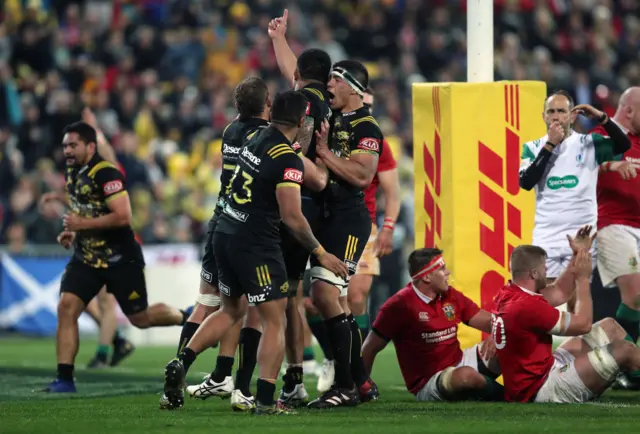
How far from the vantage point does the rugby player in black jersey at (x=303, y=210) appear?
8.62 metres

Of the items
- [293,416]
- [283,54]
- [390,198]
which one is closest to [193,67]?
[390,198]

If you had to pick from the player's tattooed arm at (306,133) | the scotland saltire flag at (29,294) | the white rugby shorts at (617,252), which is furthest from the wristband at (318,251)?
the scotland saltire flag at (29,294)

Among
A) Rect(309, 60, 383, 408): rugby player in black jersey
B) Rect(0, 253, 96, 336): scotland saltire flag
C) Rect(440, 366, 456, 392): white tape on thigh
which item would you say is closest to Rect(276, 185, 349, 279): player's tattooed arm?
Rect(309, 60, 383, 408): rugby player in black jersey

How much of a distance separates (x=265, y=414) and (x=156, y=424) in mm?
764

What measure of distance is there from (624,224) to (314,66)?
3.25 m

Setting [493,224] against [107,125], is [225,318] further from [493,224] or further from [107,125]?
[107,125]

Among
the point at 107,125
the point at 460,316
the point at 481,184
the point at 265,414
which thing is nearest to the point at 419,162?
the point at 481,184

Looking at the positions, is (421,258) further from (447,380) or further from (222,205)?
(222,205)

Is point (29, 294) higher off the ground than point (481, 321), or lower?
lower

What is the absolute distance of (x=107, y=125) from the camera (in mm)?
21188

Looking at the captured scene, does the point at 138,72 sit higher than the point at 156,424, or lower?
higher

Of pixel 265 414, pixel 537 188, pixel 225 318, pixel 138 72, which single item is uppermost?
pixel 138 72

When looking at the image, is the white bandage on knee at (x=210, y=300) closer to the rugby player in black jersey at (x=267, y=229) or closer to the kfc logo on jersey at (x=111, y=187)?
the rugby player in black jersey at (x=267, y=229)

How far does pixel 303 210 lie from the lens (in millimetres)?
8891
